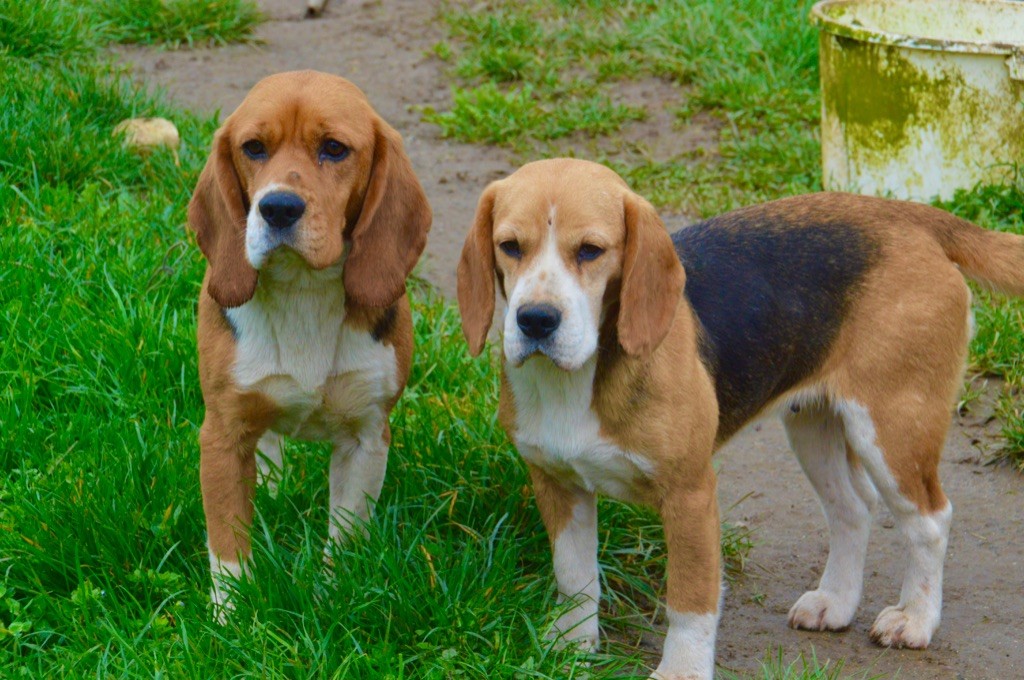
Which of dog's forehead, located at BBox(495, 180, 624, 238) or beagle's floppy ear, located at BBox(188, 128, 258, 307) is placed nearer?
dog's forehead, located at BBox(495, 180, 624, 238)

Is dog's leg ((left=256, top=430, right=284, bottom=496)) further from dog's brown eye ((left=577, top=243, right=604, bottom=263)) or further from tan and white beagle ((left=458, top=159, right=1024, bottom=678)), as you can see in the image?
dog's brown eye ((left=577, top=243, right=604, bottom=263))

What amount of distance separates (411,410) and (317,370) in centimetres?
98

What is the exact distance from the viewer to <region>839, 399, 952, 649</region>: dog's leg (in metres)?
4.17

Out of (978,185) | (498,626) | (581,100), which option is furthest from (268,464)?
(581,100)

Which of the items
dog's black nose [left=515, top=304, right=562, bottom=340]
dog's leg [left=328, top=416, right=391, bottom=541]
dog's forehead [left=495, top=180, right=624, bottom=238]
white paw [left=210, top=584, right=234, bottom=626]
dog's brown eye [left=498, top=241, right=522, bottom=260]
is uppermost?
dog's forehead [left=495, top=180, right=624, bottom=238]

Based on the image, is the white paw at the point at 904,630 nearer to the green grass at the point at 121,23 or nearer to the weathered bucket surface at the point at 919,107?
the weathered bucket surface at the point at 919,107

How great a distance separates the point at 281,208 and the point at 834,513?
216cm

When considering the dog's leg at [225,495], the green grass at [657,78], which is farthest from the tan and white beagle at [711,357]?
the green grass at [657,78]

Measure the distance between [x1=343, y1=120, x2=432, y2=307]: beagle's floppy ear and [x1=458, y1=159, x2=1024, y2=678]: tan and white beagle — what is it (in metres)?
0.32

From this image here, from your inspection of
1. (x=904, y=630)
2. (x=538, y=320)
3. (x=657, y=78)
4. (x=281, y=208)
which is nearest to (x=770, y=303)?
(x=538, y=320)

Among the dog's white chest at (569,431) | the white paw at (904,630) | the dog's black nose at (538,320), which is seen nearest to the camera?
the dog's black nose at (538,320)

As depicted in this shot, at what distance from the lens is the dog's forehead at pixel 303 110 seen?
396 cm

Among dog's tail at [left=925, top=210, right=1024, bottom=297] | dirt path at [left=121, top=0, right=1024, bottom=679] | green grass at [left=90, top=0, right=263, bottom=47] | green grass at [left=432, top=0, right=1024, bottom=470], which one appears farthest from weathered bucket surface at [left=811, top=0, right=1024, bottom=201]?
green grass at [left=90, top=0, right=263, bottom=47]

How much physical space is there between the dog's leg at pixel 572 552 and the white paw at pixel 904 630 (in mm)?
997
